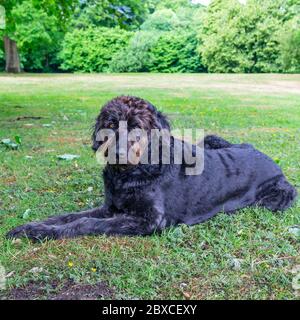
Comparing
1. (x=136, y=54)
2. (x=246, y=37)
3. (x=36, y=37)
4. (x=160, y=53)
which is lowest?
(x=136, y=54)

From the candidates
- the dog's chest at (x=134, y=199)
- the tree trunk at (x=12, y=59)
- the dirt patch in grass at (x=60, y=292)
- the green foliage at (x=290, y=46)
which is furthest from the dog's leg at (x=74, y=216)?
the tree trunk at (x=12, y=59)

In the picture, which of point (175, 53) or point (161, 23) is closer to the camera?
point (175, 53)

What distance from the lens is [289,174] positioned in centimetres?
675

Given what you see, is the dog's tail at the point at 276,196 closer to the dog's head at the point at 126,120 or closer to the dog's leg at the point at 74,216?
the dog's head at the point at 126,120

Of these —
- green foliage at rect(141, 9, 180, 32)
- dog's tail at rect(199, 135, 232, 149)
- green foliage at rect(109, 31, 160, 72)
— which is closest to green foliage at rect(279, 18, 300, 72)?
green foliage at rect(109, 31, 160, 72)

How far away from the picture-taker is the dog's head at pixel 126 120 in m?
4.29

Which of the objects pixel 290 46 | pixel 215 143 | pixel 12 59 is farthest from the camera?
pixel 12 59

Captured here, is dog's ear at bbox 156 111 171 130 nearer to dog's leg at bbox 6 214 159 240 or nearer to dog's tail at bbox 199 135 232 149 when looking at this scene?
dog's leg at bbox 6 214 159 240

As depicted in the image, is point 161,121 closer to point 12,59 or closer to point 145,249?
point 145,249

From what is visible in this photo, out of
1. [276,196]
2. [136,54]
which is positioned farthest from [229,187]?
[136,54]

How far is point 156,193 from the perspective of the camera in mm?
4449

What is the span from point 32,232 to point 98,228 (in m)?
0.57

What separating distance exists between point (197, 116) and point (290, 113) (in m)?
3.31

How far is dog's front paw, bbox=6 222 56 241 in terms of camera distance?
4.25 m
